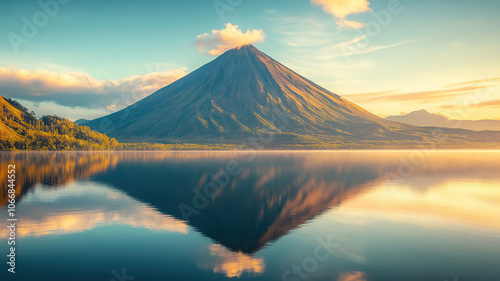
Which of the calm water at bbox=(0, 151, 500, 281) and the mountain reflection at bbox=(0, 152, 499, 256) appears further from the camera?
the mountain reflection at bbox=(0, 152, 499, 256)

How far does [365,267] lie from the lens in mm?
21672

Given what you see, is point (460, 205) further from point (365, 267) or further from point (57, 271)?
point (57, 271)

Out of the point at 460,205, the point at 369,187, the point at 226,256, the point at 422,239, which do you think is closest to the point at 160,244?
the point at 226,256

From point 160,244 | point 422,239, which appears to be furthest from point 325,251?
point 160,244

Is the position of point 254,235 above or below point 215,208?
below

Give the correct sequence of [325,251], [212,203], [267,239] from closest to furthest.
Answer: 1. [325,251]
2. [267,239]
3. [212,203]

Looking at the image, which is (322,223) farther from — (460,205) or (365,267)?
(460,205)

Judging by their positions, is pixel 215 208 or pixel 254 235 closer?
pixel 254 235

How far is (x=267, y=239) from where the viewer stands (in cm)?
2778

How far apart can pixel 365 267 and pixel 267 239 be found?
8.50 metres

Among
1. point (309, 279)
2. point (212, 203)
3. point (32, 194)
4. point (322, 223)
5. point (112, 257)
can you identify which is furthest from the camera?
point (32, 194)

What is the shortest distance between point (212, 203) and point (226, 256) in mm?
19746

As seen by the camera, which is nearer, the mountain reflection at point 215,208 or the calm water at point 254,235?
the calm water at point 254,235

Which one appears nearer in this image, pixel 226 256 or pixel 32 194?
pixel 226 256
